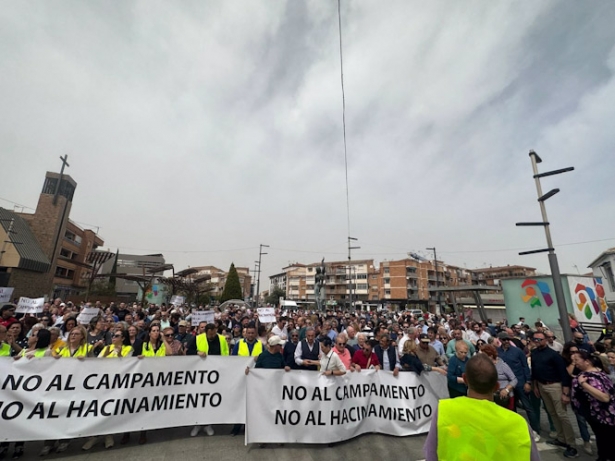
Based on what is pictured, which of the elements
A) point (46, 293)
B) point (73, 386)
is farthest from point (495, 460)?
point (46, 293)

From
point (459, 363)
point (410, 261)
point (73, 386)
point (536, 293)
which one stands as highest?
point (410, 261)

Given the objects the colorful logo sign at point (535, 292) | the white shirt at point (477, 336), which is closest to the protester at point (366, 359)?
the white shirt at point (477, 336)

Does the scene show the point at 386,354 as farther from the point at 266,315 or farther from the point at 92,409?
the point at 266,315

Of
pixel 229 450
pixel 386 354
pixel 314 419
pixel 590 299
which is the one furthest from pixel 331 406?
pixel 590 299

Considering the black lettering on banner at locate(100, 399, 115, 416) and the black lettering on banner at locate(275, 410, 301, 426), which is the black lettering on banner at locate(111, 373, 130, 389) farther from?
the black lettering on banner at locate(275, 410, 301, 426)

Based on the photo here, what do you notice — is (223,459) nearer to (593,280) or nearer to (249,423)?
(249,423)

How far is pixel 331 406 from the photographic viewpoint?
500 cm

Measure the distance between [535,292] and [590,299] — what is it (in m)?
3.31

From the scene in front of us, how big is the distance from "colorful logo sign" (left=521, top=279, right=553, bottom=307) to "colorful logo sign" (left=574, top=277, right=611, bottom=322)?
1467 mm

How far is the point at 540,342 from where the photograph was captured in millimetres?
5426

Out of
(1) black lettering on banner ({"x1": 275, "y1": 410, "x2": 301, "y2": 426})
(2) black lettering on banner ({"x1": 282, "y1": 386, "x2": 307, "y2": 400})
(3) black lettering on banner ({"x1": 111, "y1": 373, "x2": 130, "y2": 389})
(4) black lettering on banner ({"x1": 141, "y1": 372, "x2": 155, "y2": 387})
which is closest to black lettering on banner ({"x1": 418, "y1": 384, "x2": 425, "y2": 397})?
(2) black lettering on banner ({"x1": 282, "y1": 386, "x2": 307, "y2": 400})

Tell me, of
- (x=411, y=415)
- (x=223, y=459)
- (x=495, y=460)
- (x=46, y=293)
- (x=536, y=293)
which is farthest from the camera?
(x=46, y=293)

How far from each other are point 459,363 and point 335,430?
237cm

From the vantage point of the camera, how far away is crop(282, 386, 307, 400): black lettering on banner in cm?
496
